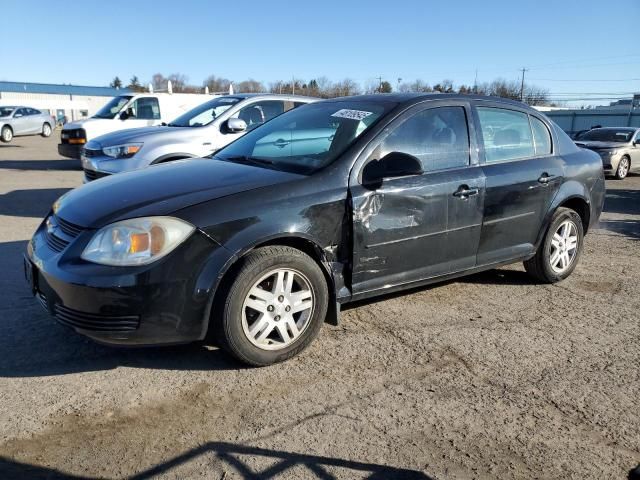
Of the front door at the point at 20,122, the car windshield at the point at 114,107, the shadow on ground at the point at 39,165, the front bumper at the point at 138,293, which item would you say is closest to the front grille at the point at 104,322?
the front bumper at the point at 138,293

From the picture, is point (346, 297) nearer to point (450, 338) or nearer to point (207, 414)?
point (450, 338)

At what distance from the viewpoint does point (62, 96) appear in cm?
6781

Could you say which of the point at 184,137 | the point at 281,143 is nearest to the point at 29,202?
the point at 184,137

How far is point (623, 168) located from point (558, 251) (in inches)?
455

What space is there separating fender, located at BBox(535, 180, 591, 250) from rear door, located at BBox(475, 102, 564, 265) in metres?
0.06

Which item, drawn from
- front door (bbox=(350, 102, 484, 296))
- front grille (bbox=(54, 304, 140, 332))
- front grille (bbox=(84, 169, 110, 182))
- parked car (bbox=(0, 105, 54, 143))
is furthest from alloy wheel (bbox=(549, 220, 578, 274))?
parked car (bbox=(0, 105, 54, 143))

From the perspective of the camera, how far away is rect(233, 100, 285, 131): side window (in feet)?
27.8

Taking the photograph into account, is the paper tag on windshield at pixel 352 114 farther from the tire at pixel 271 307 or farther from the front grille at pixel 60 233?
the front grille at pixel 60 233

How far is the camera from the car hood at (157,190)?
10.4ft

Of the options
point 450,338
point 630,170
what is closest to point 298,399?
point 450,338

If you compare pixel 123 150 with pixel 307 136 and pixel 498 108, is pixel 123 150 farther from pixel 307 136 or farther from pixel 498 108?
pixel 498 108

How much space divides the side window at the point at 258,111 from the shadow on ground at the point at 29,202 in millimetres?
3298

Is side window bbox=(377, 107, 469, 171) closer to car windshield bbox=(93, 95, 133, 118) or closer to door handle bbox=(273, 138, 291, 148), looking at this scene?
door handle bbox=(273, 138, 291, 148)

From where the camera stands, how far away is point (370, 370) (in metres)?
3.34
